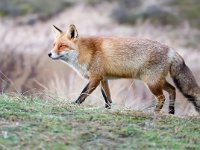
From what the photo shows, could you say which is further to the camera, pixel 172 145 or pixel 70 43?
pixel 70 43

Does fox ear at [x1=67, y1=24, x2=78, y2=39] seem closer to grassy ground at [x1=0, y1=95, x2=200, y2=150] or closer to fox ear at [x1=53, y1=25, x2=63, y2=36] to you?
fox ear at [x1=53, y1=25, x2=63, y2=36]

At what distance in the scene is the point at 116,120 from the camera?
6.47m

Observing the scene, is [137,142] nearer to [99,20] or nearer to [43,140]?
[43,140]

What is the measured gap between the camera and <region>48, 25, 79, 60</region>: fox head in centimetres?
914

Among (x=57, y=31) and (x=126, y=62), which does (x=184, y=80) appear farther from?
(x=57, y=31)

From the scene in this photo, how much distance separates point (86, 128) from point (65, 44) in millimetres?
3364

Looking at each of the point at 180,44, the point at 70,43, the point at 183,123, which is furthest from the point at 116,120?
the point at 180,44

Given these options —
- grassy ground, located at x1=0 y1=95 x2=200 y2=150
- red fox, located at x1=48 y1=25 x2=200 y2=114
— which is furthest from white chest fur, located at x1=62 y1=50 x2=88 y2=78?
A: grassy ground, located at x1=0 y1=95 x2=200 y2=150

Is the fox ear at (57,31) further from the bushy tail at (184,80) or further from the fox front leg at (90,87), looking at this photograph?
the bushy tail at (184,80)

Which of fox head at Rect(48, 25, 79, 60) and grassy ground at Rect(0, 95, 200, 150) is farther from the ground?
fox head at Rect(48, 25, 79, 60)

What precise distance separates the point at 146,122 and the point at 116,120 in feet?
1.17

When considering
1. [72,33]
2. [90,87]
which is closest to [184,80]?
[90,87]

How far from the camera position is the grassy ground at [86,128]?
567 centimetres

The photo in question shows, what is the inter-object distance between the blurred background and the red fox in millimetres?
2305
